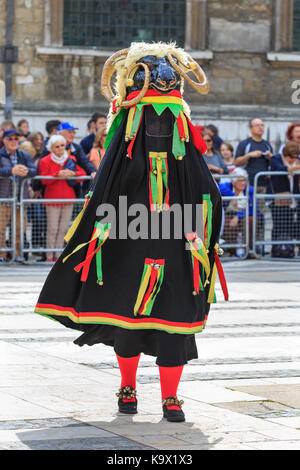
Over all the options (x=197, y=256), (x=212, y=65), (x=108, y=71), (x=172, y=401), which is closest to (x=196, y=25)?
(x=212, y=65)

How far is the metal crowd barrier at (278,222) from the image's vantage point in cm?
1534

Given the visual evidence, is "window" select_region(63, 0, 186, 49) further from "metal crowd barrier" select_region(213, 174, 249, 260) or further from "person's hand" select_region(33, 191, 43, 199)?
"person's hand" select_region(33, 191, 43, 199)

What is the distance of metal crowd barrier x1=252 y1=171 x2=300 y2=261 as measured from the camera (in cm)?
1534

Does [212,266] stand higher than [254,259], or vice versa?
[212,266]

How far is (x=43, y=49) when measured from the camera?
74.6 ft

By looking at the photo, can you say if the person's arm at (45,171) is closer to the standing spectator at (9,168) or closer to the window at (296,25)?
the standing spectator at (9,168)

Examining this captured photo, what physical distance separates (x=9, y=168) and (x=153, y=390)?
25.8 feet

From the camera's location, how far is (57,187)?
47.4ft

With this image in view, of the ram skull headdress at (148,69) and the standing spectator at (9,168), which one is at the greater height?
the ram skull headdress at (148,69)

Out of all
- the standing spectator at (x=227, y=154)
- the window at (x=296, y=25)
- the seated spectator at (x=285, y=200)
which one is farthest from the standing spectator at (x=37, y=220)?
the window at (x=296, y=25)

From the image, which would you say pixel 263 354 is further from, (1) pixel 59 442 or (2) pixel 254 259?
(2) pixel 254 259

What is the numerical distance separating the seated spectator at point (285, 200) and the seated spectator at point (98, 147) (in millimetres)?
2526
